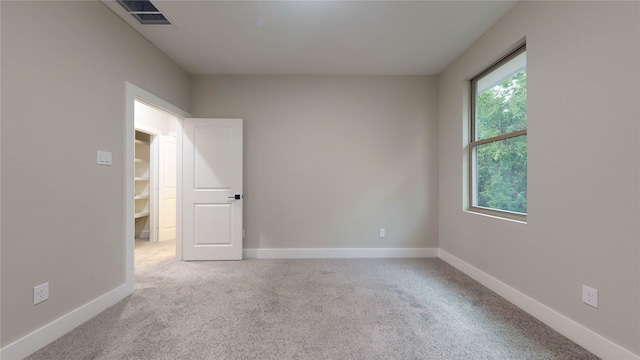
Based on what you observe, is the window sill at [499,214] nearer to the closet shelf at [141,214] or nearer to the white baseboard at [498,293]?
the white baseboard at [498,293]

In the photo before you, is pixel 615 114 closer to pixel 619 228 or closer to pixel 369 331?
pixel 619 228

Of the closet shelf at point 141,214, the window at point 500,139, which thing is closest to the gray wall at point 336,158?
the window at point 500,139

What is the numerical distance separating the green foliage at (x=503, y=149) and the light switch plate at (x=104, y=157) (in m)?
3.73

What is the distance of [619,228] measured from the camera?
149 cm

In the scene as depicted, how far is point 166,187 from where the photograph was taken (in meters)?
4.64

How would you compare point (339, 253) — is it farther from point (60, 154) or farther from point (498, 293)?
point (60, 154)

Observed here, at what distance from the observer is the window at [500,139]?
2.27 m

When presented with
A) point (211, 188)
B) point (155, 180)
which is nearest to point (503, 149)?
point (211, 188)

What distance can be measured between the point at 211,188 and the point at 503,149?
3.57m

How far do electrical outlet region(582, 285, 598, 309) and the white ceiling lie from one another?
2342 millimetres

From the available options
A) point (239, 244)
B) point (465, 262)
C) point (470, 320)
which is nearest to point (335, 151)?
point (239, 244)

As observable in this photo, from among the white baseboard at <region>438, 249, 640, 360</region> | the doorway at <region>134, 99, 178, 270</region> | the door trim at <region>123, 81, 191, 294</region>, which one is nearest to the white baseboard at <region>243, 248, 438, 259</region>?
the white baseboard at <region>438, 249, 640, 360</region>

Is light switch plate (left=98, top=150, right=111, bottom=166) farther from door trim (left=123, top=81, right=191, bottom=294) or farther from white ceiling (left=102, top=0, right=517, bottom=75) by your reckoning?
white ceiling (left=102, top=0, right=517, bottom=75)

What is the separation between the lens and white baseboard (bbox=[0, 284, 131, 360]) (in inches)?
59.9
